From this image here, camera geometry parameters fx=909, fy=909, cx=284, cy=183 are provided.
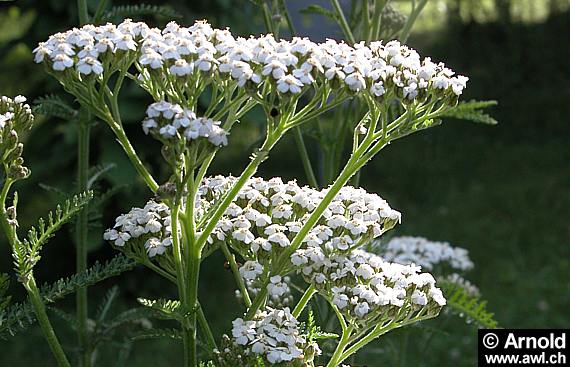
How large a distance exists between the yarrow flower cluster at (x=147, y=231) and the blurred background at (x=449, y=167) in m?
0.89

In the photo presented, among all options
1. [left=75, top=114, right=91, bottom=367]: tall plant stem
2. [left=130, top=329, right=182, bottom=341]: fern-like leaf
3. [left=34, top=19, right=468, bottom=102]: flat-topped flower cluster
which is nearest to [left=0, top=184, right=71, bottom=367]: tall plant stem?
[left=130, top=329, right=182, bottom=341]: fern-like leaf

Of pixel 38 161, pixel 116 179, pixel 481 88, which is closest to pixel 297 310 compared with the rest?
pixel 116 179

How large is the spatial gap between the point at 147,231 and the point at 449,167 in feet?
14.8

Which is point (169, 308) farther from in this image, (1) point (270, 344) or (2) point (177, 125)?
(2) point (177, 125)

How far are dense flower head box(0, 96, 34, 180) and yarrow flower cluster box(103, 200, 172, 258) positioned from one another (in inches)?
7.8

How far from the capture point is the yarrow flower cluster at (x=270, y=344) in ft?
5.03

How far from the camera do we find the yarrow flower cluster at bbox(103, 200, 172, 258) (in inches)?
63.6

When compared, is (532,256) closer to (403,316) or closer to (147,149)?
(147,149)

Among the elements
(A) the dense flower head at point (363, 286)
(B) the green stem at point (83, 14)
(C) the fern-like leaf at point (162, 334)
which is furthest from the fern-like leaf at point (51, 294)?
(B) the green stem at point (83, 14)

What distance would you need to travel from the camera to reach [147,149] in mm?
4230

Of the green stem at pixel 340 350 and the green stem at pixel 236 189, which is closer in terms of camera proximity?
the green stem at pixel 236 189

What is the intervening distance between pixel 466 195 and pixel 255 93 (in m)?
4.28

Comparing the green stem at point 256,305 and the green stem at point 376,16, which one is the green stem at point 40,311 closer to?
the green stem at point 256,305

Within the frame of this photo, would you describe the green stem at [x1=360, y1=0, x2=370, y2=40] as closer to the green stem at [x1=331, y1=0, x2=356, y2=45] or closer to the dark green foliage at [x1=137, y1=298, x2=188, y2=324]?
the green stem at [x1=331, y1=0, x2=356, y2=45]
